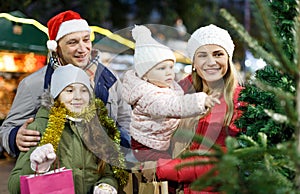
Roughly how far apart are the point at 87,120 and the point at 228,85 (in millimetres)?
866

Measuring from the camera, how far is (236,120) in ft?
9.00

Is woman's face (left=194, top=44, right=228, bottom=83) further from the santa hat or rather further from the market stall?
the market stall

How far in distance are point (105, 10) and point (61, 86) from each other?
33.0 feet

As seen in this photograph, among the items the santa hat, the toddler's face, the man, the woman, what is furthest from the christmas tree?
the santa hat

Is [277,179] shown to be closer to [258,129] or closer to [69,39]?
[258,129]

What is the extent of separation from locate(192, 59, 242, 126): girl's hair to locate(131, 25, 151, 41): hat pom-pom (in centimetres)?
36

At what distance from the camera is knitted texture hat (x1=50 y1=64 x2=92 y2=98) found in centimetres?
310

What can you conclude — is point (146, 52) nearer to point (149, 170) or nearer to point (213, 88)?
point (213, 88)

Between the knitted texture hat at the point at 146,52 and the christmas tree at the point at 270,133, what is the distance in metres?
0.63

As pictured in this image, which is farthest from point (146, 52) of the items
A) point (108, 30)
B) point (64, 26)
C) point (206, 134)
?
point (108, 30)

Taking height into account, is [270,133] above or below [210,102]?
below

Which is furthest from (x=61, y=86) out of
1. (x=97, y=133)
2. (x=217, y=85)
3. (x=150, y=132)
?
(x=217, y=85)

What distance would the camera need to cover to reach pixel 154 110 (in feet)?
9.09

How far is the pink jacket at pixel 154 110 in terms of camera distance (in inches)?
107
